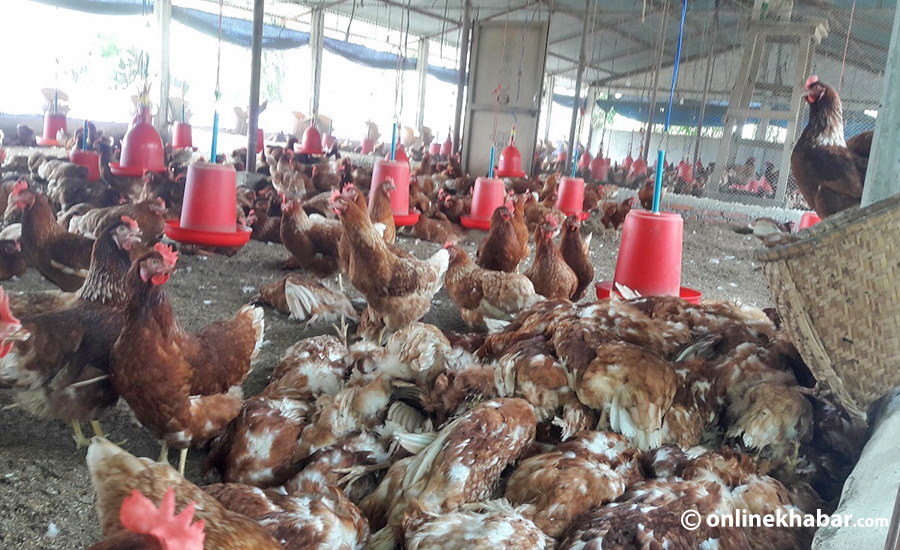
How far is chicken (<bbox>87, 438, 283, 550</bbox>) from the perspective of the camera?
116cm

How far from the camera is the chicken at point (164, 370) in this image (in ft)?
6.45

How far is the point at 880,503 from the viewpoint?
1.12m

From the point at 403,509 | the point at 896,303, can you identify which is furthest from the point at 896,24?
the point at 403,509

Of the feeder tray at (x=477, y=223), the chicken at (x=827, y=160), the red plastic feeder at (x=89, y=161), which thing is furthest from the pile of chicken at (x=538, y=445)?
the red plastic feeder at (x=89, y=161)

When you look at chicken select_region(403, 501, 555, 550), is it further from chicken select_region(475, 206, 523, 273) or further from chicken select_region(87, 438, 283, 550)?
chicken select_region(475, 206, 523, 273)

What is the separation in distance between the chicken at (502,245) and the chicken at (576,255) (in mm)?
334

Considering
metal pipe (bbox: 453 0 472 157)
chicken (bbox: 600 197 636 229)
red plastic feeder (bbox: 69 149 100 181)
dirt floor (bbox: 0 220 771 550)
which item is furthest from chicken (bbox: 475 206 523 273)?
metal pipe (bbox: 453 0 472 157)

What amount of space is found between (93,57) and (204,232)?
13.4 meters

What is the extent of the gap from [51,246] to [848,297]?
384cm

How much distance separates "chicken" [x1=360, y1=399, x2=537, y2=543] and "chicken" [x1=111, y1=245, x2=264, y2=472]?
0.70 m

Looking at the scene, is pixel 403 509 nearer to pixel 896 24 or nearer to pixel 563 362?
pixel 563 362

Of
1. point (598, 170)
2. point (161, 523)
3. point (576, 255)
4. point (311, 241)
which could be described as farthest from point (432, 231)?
point (598, 170)

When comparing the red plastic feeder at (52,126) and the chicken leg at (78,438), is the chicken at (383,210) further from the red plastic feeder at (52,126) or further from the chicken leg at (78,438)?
the red plastic feeder at (52,126)

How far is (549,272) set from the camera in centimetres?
368
